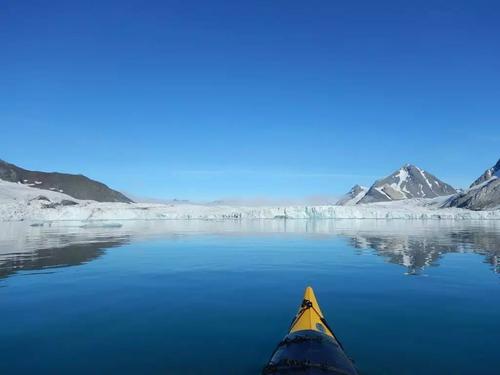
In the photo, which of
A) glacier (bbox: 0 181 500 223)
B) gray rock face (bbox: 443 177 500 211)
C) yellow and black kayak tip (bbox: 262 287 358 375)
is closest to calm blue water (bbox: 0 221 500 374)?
yellow and black kayak tip (bbox: 262 287 358 375)

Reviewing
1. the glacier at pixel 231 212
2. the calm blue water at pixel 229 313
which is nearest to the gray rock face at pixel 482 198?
the glacier at pixel 231 212

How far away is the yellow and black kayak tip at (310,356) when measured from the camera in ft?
19.8

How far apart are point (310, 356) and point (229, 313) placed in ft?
17.2

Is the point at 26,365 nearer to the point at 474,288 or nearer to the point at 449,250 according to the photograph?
the point at 474,288

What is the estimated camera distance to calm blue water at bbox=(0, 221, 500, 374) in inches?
308

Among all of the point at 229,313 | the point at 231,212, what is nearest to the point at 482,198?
the point at 231,212

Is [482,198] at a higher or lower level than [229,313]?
higher

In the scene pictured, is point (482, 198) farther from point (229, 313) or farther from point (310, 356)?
point (310, 356)

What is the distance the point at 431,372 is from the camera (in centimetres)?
720

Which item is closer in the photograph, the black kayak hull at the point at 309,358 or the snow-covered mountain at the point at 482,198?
the black kayak hull at the point at 309,358

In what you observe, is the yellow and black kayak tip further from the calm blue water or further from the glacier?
the glacier

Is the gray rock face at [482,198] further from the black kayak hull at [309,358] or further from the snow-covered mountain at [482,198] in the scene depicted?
the black kayak hull at [309,358]

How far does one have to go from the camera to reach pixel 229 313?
445 inches

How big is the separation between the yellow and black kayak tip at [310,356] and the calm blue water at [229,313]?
0.92 m
